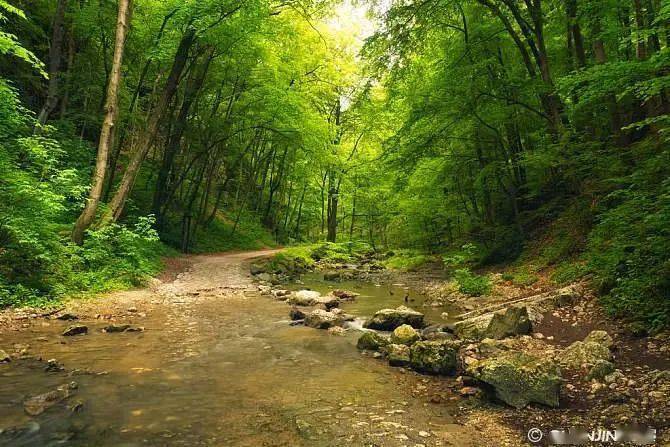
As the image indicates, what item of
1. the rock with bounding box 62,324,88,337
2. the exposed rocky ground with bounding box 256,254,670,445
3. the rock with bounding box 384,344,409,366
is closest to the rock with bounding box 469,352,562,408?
the exposed rocky ground with bounding box 256,254,670,445

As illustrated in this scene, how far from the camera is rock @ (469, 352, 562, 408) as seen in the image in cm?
452

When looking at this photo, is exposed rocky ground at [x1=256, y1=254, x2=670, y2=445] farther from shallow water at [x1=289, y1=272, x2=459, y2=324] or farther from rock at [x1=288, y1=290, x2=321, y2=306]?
rock at [x1=288, y1=290, x2=321, y2=306]

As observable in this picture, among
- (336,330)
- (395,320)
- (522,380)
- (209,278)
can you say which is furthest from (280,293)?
(522,380)

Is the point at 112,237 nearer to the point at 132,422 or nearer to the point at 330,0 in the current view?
the point at 132,422

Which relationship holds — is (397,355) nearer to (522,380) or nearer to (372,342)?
(372,342)

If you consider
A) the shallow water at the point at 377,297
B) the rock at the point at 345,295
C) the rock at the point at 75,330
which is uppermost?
the rock at the point at 75,330

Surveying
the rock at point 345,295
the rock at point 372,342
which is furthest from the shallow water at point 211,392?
the rock at point 345,295

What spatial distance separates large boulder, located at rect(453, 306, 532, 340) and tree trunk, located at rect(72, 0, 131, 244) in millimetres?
10976

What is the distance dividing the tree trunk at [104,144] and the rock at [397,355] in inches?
391

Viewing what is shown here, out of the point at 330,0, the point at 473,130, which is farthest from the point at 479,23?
the point at 330,0

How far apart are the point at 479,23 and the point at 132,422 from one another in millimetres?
16748

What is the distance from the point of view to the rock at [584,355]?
5.33 m

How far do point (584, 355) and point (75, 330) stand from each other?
8696 mm

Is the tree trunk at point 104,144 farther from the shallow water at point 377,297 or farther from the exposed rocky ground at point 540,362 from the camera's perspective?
the exposed rocky ground at point 540,362
